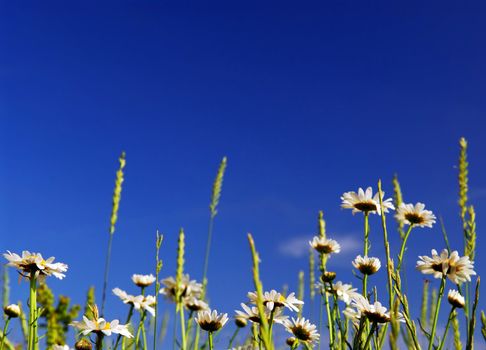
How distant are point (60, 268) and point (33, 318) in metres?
0.28

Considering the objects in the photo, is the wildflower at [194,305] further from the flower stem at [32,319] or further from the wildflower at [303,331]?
the flower stem at [32,319]

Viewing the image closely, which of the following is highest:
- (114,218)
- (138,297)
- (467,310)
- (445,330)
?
(114,218)

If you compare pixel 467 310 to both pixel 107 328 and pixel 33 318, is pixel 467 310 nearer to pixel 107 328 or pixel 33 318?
pixel 107 328

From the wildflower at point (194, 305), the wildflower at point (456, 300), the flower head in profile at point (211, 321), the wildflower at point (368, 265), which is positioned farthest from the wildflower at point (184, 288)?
the wildflower at point (456, 300)

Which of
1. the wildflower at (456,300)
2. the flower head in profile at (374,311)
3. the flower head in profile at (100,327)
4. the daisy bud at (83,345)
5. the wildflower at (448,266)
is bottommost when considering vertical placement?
the daisy bud at (83,345)

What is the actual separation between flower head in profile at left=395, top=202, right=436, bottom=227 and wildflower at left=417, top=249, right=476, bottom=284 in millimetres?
510

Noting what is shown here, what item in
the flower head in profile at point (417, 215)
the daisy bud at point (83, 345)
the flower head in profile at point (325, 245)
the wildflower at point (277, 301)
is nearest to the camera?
the daisy bud at point (83, 345)

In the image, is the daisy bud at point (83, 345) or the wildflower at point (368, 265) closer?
the daisy bud at point (83, 345)

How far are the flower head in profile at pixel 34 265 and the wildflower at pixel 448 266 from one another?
140 cm

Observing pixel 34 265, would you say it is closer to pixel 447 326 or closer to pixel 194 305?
pixel 194 305

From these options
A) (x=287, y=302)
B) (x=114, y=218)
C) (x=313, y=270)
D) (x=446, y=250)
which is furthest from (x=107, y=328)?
(x=313, y=270)

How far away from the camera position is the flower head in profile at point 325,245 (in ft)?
10.2

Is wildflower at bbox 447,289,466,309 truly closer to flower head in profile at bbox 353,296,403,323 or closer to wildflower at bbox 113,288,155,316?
flower head in profile at bbox 353,296,403,323

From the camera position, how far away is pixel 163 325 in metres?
3.30
